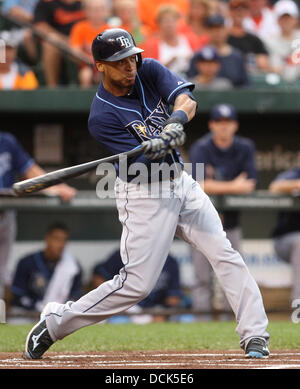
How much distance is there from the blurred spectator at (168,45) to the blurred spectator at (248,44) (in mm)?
596

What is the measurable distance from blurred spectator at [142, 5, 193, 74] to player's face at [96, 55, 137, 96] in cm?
433

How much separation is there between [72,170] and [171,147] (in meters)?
0.58

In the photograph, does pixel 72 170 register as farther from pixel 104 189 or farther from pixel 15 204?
pixel 104 189

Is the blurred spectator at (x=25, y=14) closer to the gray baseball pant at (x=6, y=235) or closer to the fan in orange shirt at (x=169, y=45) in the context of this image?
the fan in orange shirt at (x=169, y=45)

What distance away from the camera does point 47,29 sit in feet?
27.7

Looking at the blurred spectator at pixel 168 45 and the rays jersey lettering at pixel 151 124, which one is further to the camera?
the blurred spectator at pixel 168 45

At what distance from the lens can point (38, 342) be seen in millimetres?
3990

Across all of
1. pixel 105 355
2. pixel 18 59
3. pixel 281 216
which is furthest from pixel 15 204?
pixel 105 355

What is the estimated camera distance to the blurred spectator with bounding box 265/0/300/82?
8.51m

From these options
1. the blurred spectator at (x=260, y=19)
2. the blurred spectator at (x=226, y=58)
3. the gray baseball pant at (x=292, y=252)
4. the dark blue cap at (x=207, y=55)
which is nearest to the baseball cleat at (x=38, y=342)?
the gray baseball pant at (x=292, y=252)

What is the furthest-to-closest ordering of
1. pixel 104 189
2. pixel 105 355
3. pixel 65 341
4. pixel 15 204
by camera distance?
pixel 104 189, pixel 15 204, pixel 65 341, pixel 105 355

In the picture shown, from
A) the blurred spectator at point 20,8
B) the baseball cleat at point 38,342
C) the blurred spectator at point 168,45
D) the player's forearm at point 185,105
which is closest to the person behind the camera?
the player's forearm at point 185,105

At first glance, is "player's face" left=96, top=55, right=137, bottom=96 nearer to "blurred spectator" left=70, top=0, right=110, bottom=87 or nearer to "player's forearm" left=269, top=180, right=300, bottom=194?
"player's forearm" left=269, top=180, right=300, bottom=194

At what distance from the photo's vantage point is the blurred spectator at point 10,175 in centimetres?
689
